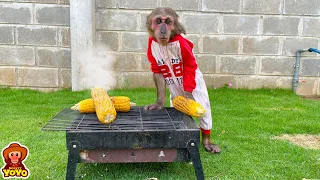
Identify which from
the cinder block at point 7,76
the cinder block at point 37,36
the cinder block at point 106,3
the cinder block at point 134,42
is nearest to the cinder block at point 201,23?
the cinder block at point 134,42

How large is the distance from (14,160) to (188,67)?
1.51 metres

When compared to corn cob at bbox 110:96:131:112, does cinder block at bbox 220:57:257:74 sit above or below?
above

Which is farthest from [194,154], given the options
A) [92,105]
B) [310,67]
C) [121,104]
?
[310,67]

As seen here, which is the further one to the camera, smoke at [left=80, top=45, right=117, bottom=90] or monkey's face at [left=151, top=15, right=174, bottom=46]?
smoke at [left=80, top=45, right=117, bottom=90]

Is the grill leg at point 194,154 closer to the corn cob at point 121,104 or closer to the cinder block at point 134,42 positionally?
the corn cob at point 121,104

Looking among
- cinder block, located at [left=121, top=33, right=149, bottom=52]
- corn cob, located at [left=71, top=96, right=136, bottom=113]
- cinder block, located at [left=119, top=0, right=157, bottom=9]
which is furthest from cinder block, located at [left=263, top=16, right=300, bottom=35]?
corn cob, located at [left=71, top=96, right=136, bottom=113]

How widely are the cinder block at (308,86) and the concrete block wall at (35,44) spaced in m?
4.04

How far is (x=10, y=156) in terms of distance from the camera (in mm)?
1781

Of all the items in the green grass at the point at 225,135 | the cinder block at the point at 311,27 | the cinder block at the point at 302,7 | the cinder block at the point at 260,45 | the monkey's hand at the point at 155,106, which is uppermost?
the cinder block at the point at 302,7

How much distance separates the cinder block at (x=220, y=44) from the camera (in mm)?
5152

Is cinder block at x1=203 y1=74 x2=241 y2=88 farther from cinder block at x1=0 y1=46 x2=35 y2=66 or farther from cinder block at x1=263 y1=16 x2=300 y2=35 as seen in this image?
cinder block at x1=0 y1=46 x2=35 y2=66

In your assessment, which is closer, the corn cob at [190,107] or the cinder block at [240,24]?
the corn cob at [190,107]

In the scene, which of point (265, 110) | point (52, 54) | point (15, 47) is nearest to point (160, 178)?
point (265, 110)

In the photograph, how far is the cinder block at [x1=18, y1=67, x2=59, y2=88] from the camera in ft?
→ 17.0
